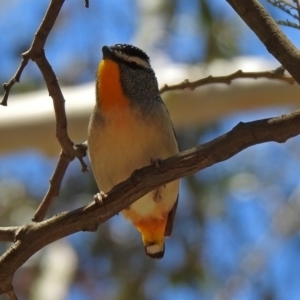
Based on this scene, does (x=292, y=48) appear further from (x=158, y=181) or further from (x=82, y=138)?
(x=82, y=138)

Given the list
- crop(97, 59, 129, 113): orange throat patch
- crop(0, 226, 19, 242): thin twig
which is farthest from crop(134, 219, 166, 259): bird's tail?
crop(0, 226, 19, 242): thin twig

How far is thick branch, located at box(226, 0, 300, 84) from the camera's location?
162 centimetres

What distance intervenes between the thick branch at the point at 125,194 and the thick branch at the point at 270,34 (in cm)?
15

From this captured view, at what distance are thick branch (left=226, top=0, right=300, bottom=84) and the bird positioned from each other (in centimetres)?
83

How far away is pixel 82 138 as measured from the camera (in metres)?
3.44

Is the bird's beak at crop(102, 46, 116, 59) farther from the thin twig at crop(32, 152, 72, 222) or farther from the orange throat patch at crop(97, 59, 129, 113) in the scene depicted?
the thin twig at crop(32, 152, 72, 222)

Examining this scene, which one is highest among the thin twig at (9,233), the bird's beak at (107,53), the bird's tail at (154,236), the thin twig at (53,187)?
the bird's beak at (107,53)

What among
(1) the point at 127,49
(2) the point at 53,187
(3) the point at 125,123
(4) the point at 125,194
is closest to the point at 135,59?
(1) the point at 127,49

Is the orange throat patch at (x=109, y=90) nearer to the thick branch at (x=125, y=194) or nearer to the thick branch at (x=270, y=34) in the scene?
the thick branch at (x=125, y=194)

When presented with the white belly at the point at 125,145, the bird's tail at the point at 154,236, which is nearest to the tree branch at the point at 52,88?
the white belly at the point at 125,145

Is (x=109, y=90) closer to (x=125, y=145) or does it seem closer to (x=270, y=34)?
(x=125, y=145)

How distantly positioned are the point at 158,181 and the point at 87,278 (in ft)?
12.0

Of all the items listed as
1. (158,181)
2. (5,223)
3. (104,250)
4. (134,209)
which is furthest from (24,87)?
(158,181)

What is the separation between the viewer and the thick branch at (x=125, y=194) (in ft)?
5.52
